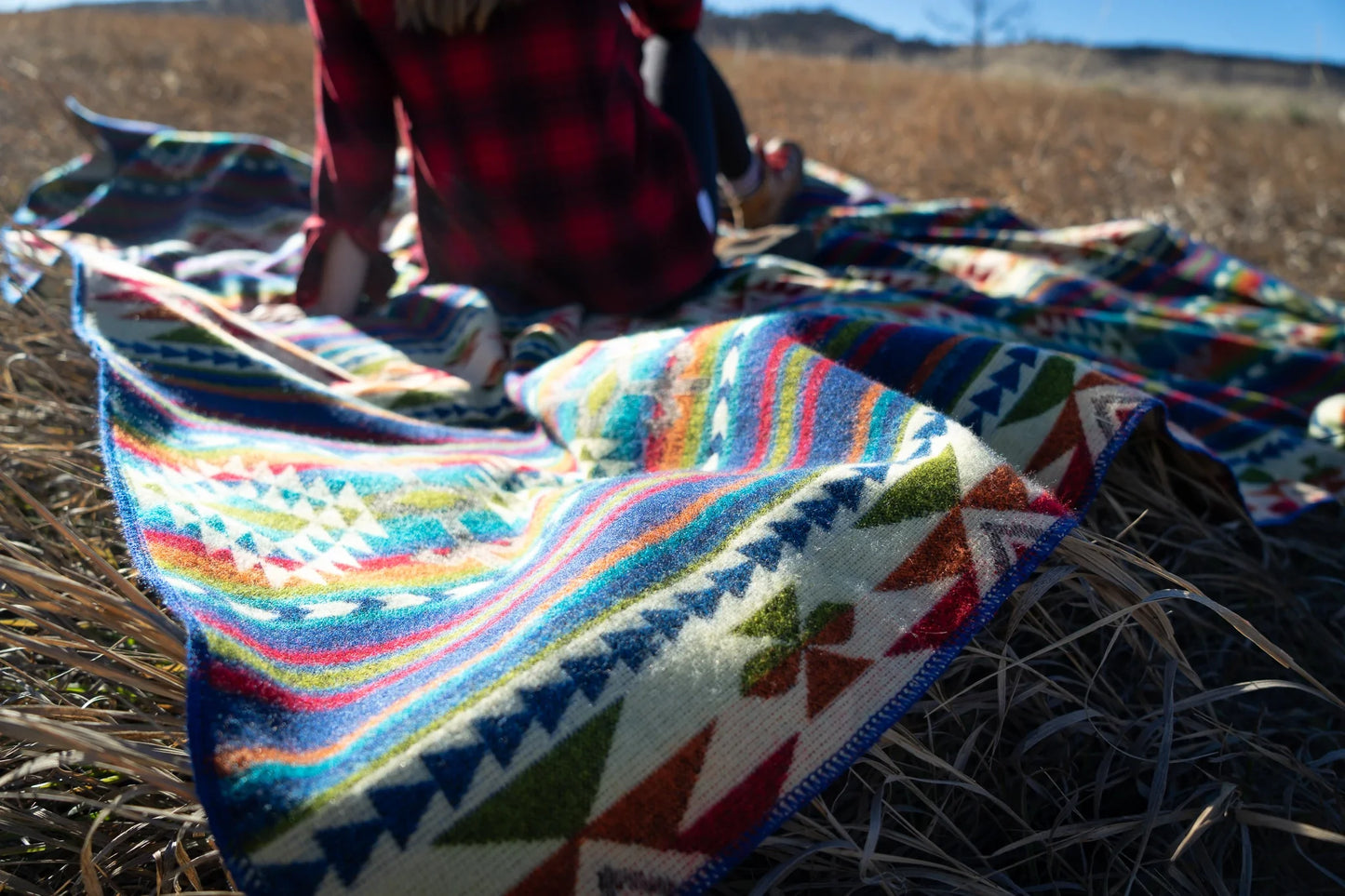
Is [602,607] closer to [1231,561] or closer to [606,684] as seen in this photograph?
[606,684]

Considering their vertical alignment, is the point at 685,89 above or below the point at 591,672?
above

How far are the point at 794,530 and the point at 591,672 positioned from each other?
203 millimetres

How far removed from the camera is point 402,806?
1.63ft

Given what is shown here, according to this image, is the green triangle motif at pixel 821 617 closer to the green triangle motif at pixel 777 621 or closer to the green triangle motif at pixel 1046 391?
the green triangle motif at pixel 777 621

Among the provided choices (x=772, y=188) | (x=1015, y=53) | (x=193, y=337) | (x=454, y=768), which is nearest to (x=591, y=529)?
(x=454, y=768)

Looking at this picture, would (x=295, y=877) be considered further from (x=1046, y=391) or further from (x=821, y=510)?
(x=1046, y=391)

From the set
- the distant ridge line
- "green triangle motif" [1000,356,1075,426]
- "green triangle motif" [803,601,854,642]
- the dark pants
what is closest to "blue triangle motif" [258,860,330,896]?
"green triangle motif" [803,601,854,642]

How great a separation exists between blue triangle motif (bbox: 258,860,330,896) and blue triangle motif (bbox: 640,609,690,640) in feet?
0.84

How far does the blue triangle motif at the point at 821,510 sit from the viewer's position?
0.66m

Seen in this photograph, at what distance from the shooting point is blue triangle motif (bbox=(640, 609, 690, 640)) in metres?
0.59

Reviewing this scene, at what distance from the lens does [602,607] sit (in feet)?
1.99

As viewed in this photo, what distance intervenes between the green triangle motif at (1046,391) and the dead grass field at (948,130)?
1.71 meters

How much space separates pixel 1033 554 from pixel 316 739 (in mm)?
545

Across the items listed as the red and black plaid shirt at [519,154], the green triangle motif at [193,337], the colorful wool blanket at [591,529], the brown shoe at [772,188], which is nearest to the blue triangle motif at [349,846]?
the colorful wool blanket at [591,529]
